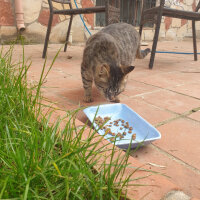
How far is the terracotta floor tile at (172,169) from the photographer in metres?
1.01

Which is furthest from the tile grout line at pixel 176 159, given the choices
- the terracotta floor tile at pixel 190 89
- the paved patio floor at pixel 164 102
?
the terracotta floor tile at pixel 190 89

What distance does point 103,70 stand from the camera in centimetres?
186

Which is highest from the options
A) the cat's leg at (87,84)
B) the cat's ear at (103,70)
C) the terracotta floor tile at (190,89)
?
the cat's ear at (103,70)

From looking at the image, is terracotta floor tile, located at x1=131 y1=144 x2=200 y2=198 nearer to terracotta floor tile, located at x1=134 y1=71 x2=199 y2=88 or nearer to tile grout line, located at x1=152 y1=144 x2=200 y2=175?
tile grout line, located at x1=152 y1=144 x2=200 y2=175

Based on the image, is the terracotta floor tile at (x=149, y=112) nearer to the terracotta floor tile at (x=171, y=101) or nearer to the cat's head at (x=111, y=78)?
the terracotta floor tile at (x=171, y=101)

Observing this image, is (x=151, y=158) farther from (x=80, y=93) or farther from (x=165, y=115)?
(x=80, y=93)

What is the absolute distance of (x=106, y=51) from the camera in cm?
202

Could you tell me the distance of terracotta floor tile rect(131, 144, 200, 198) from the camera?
101 cm

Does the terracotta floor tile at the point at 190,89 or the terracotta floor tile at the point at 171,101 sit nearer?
the terracotta floor tile at the point at 171,101

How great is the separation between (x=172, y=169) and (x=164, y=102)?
1.01 metres

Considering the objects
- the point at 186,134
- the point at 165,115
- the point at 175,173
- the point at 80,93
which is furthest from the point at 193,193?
the point at 80,93

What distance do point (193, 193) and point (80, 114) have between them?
1.01 meters

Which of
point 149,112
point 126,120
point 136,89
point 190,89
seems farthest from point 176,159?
point 190,89

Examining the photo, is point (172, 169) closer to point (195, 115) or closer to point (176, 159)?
point (176, 159)
